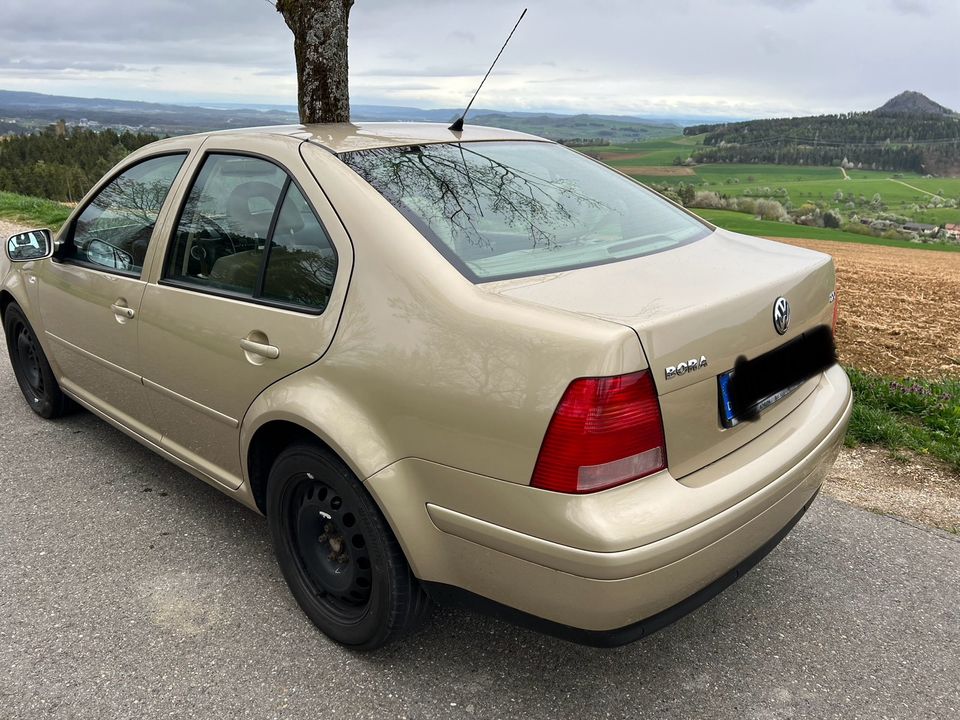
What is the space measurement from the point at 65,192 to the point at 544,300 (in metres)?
51.9

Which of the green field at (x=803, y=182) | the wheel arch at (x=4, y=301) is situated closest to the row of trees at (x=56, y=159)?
the green field at (x=803, y=182)

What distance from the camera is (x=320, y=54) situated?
5.86 meters

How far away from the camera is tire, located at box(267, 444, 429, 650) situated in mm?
2246

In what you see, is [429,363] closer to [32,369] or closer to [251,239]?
[251,239]

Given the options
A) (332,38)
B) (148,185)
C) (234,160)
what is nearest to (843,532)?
(234,160)

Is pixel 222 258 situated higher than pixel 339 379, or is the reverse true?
pixel 222 258

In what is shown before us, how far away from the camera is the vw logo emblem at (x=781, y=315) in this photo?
223 centimetres

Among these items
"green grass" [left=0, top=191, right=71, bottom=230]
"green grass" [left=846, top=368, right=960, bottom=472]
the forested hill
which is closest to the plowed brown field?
"green grass" [left=846, top=368, right=960, bottom=472]

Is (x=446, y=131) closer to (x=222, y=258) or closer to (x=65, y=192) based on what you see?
(x=222, y=258)

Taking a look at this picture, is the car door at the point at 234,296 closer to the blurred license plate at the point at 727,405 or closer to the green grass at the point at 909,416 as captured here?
the blurred license plate at the point at 727,405

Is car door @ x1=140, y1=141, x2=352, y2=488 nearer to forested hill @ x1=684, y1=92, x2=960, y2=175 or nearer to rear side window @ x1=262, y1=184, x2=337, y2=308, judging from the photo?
rear side window @ x1=262, y1=184, x2=337, y2=308

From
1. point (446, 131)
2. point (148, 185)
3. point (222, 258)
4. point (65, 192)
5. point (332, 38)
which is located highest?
point (332, 38)

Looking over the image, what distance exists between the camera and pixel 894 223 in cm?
2823

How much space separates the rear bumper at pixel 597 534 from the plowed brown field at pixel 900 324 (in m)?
3.69
